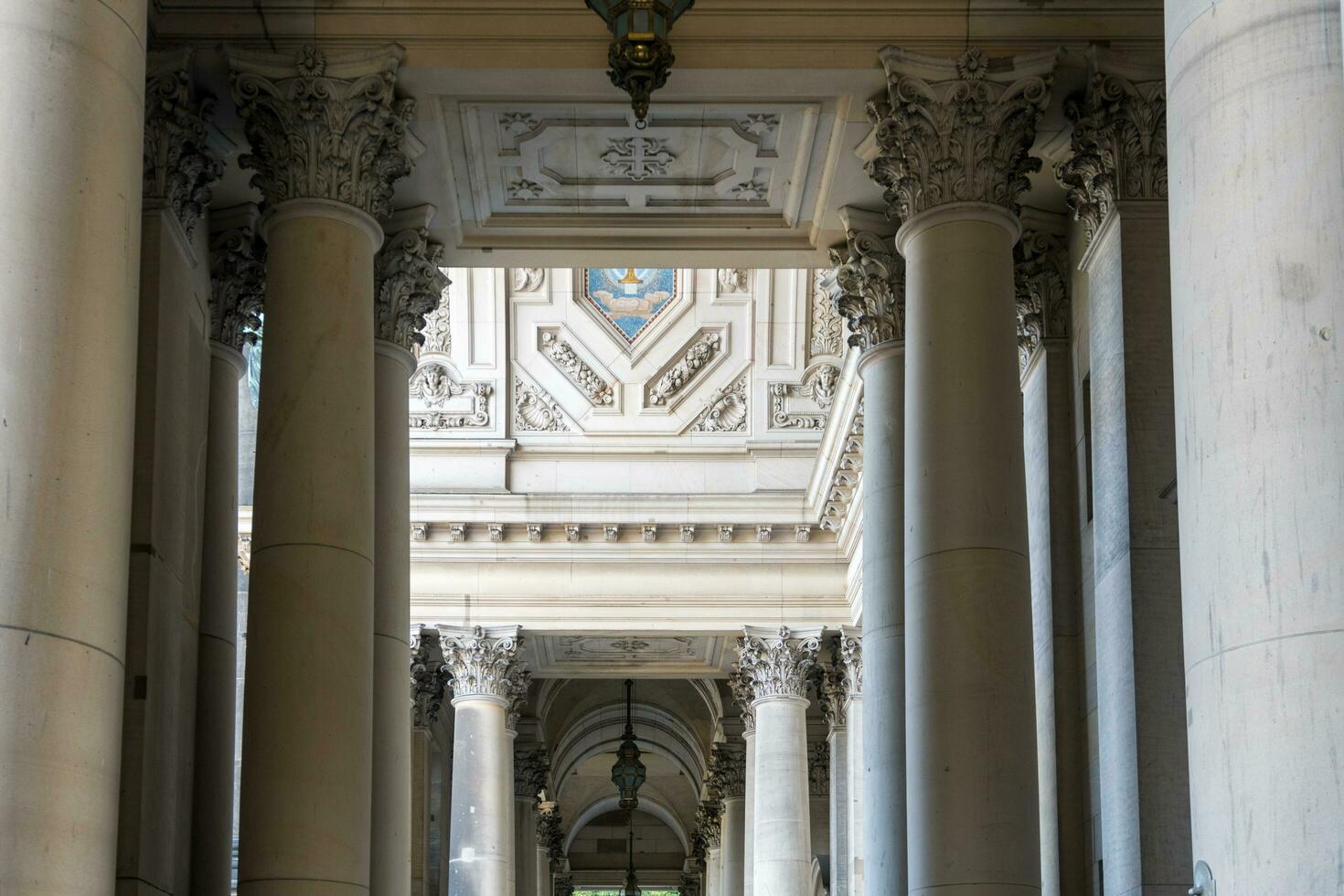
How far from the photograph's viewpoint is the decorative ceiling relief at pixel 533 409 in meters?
36.7

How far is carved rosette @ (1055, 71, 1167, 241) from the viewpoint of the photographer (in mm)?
16312

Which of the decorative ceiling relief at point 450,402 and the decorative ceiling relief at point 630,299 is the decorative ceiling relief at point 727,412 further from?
the decorative ceiling relief at point 450,402

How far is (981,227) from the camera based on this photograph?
16266mm

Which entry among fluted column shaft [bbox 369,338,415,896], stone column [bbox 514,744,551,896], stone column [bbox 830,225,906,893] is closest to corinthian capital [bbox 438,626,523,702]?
stone column [bbox 514,744,551,896]

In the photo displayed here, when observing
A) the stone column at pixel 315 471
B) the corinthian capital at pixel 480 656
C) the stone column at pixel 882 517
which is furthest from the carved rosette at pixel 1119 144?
the corinthian capital at pixel 480 656

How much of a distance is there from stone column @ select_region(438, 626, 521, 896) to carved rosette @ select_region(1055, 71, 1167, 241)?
68.7 feet

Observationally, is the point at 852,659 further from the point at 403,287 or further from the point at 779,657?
the point at 403,287

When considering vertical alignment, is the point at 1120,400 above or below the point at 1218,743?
above

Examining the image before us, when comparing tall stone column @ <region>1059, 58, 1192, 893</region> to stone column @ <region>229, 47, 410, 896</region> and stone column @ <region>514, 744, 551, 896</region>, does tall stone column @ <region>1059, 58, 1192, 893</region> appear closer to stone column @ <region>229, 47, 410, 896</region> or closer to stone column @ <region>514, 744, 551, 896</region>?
stone column @ <region>229, 47, 410, 896</region>

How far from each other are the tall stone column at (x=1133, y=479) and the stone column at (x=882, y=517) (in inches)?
110

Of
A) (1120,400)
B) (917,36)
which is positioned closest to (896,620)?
(1120,400)

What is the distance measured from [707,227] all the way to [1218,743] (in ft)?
45.1

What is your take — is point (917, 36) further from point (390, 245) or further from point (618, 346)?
point (618, 346)

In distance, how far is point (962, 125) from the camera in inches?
653
